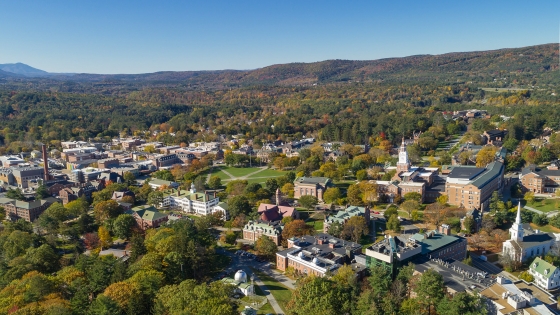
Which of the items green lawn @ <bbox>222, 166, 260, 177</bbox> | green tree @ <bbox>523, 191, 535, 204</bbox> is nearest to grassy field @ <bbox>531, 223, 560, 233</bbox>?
green tree @ <bbox>523, 191, 535, 204</bbox>

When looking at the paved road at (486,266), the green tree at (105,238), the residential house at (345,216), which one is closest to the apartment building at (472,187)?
the residential house at (345,216)

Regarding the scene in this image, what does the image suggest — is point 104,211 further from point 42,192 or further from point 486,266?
point 486,266

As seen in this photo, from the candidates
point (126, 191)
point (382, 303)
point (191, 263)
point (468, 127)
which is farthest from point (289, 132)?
point (382, 303)

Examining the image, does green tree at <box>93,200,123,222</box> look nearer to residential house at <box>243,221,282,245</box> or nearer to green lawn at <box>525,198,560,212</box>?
residential house at <box>243,221,282,245</box>

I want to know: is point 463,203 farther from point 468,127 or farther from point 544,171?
point 468,127

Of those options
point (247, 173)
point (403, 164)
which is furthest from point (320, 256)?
point (247, 173)
